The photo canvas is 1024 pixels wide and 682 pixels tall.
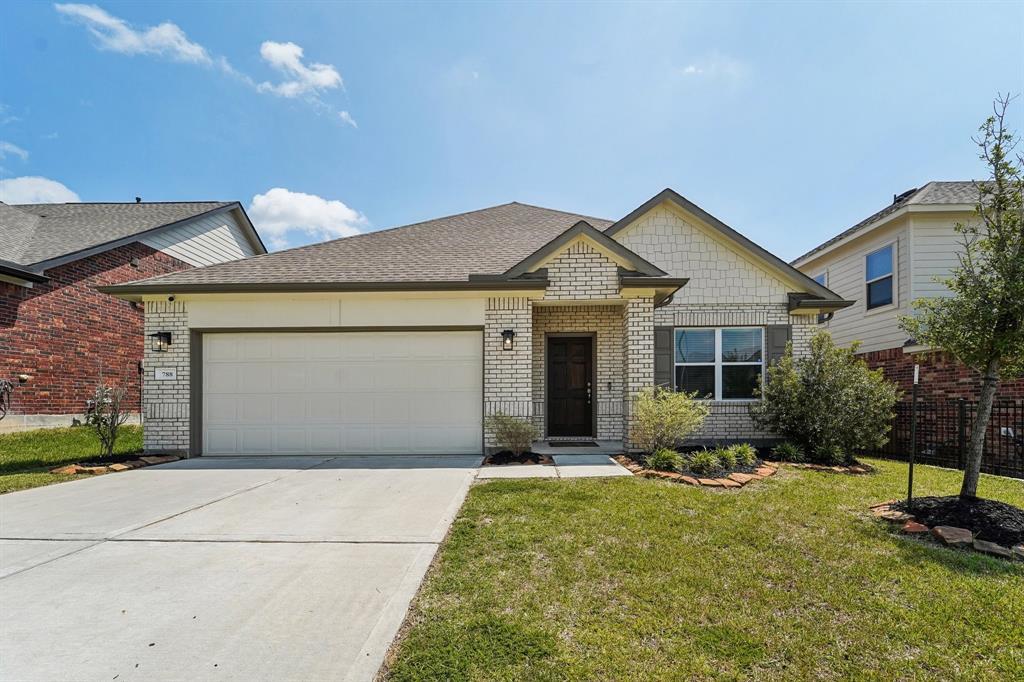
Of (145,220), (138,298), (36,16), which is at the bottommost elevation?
(138,298)

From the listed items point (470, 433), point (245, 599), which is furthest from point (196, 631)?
point (470, 433)

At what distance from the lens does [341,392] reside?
29.2 feet

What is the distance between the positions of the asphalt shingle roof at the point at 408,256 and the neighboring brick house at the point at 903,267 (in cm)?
691

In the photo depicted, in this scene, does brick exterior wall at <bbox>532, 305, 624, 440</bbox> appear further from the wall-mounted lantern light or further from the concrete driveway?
the wall-mounted lantern light

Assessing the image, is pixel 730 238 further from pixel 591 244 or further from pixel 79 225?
pixel 79 225

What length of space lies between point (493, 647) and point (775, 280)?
950 cm

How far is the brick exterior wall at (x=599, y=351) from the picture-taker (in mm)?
9969

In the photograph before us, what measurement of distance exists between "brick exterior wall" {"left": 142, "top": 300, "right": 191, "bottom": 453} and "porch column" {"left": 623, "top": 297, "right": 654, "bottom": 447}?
8.16 metres

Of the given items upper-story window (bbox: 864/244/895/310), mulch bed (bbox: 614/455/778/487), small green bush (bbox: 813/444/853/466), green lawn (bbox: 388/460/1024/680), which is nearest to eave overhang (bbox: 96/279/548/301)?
mulch bed (bbox: 614/455/778/487)

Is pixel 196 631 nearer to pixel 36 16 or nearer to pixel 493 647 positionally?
pixel 493 647

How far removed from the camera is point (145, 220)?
577 inches

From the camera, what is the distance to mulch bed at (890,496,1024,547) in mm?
4137

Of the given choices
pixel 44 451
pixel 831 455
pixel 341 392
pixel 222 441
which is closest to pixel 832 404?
pixel 831 455

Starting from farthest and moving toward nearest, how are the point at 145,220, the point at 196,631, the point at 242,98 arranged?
the point at 145,220, the point at 242,98, the point at 196,631
